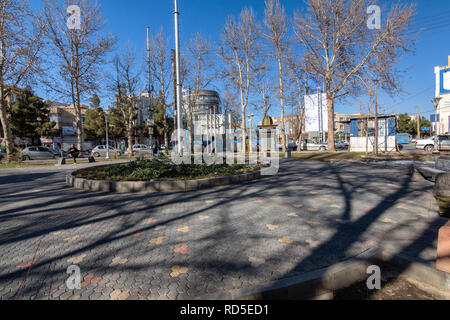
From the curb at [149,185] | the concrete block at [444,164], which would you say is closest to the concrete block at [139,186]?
the curb at [149,185]

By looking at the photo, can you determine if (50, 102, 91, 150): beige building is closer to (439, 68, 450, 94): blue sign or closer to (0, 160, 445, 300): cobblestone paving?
(0, 160, 445, 300): cobblestone paving

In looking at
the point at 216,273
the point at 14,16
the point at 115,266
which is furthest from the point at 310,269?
the point at 14,16

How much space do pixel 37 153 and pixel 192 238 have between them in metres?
32.6

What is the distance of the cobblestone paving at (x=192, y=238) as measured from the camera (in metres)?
2.42

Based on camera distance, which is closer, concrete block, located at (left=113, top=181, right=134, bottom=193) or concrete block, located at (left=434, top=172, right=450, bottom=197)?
concrete block, located at (left=434, top=172, right=450, bottom=197)

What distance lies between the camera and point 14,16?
52.2 feet

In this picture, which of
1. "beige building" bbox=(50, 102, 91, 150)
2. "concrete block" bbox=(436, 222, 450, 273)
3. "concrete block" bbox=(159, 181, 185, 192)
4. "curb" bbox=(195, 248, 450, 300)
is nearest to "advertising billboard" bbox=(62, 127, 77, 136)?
"beige building" bbox=(50, 102, 91, 150)

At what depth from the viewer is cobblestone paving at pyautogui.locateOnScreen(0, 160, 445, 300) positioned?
95.3 inches

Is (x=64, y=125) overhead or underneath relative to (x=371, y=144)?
overhead

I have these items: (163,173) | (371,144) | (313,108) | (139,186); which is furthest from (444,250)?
(313,108)

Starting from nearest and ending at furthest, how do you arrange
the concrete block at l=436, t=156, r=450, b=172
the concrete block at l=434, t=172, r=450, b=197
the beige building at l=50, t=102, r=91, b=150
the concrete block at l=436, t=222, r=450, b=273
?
the concrete block at l=436, t=222, r=450, b=273 → the concrete block at l=434, t=172, r=450, b=197 → the concrete block at l=436, t=156, r=450, b=172 → the beige building at l=50, t=102, r=91, b=150

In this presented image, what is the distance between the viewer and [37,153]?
2766 cm

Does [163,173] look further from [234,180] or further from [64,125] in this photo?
[64,125]

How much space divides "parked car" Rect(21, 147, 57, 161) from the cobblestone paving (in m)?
26.7
